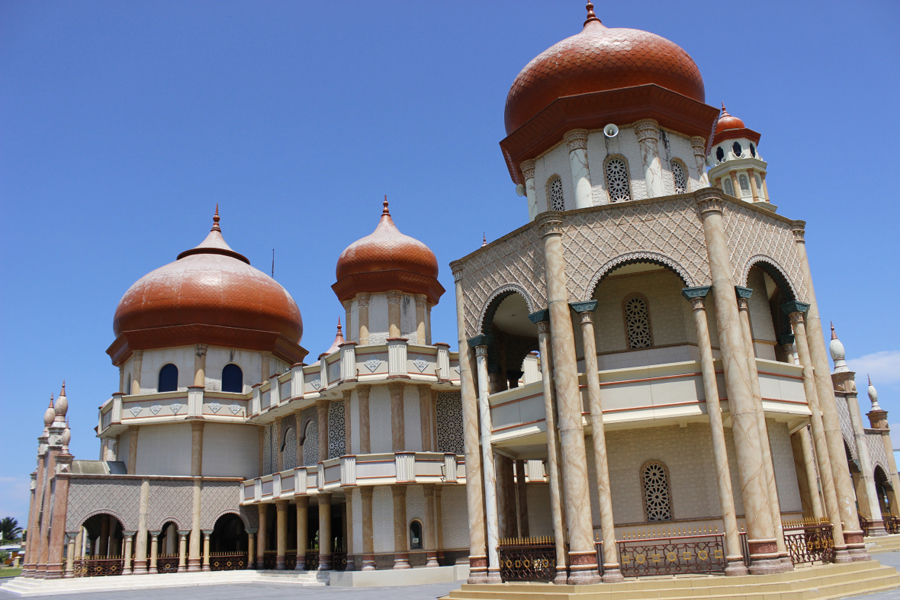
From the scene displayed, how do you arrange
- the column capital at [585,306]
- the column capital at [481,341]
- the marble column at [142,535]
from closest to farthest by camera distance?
the column capital at [585,306]
the column capital at [481,341]
the marble column at [142,535]

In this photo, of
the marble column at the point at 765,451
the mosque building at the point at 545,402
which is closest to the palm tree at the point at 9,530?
the mosque building at the point at 545,402

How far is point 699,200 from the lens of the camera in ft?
47.9

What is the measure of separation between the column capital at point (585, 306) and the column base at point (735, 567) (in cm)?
509

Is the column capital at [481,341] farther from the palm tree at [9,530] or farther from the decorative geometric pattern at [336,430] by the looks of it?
the palm tree at [9,530]

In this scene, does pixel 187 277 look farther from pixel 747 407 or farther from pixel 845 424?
pixel 845 424

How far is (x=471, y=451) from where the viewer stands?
53.1ft

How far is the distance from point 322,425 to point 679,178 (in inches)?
551

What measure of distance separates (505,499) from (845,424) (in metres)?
20.7

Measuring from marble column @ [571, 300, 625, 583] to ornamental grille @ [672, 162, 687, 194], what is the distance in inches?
201

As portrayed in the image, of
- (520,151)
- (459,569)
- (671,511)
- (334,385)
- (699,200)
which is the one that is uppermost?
(520,151)

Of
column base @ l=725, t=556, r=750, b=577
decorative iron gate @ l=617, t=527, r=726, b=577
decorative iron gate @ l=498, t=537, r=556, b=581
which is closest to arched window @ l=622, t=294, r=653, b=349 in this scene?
decorative iron gate @ l=617, t=527, r=726, b=577

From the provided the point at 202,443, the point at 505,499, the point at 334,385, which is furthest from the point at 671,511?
the point at 202,443

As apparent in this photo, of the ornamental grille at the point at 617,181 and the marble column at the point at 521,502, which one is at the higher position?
the ornamental grille at the point at 617,181

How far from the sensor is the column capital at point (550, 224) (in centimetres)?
1511
